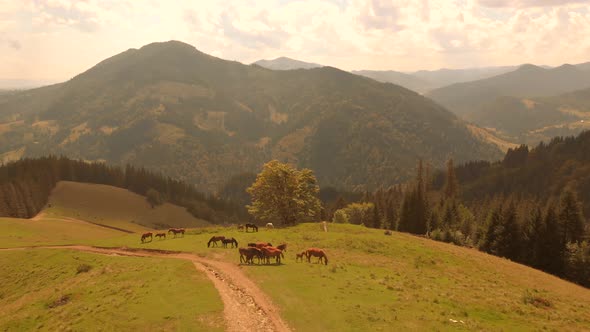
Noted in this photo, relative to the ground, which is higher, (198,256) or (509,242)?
(198,256)

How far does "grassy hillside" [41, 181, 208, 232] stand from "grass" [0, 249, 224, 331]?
105159mm

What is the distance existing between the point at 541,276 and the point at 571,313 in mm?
21528

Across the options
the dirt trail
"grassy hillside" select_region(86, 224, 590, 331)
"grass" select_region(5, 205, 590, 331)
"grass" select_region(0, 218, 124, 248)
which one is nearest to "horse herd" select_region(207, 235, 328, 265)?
"grass" select_region(5, 205, 590, 331)

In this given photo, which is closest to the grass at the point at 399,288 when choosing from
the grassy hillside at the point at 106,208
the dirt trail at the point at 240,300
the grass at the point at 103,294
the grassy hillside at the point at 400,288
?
the grassy hillside at the point at 400,288

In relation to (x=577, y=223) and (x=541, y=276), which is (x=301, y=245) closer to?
(x=541, y=276)

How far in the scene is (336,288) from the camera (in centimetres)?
3125

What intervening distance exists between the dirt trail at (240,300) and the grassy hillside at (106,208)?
11748cm

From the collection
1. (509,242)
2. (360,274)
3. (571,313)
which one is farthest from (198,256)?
(509,242)

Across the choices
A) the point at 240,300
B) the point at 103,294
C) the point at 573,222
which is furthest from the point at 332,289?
the point at 573,222

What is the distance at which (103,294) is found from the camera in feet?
103

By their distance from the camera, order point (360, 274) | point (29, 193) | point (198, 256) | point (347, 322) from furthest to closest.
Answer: point (29, 193) < point (198, 256) < point (360, 274) < point (347, 322)

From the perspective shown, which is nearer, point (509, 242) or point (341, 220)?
point (509, 242)

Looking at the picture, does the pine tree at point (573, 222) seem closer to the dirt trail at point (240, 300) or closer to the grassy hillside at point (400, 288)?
the grassy hillside at point (400, 288)

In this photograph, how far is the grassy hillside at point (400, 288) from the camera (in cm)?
2605
